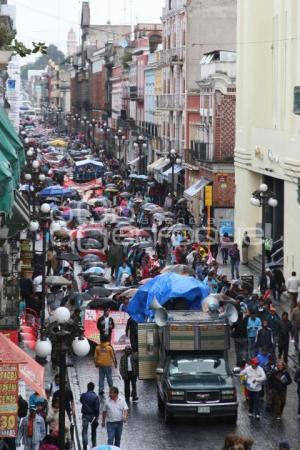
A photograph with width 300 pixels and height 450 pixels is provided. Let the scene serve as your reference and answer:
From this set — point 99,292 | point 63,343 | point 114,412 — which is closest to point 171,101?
point 99,292

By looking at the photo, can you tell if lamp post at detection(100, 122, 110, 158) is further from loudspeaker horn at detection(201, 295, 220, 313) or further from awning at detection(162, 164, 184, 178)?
loudspeaker horn at detection(201, 295, 220, 313)

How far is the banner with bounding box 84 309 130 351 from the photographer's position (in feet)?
102

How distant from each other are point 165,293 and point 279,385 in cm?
541

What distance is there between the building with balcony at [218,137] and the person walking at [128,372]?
1372 inches

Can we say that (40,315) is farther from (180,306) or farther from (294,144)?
(294,144)

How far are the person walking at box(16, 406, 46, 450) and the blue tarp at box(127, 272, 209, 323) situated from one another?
28.6ft

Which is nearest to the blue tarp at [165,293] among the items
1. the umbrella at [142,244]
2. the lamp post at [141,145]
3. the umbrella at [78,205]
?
the umbrella at [142,244]

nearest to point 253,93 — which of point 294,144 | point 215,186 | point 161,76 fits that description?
point 294,144

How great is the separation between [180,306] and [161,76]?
6566 cm

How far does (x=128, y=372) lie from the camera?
2594cm

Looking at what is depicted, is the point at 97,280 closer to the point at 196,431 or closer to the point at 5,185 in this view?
the point at 196,431

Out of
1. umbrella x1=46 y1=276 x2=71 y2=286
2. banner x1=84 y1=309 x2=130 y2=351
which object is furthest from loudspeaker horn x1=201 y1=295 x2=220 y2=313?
umbrella x1=46 y1=276 x2=71 y2=286

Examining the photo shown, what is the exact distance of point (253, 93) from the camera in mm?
51812

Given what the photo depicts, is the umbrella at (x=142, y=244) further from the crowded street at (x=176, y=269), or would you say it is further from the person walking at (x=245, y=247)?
the person walking at (x=245, y=247)
